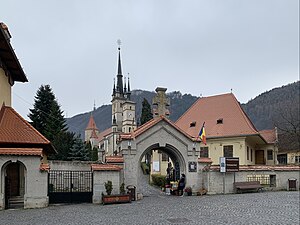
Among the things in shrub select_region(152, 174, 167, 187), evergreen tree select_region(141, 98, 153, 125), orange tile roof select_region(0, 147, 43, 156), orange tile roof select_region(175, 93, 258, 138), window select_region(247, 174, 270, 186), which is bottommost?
shrub select_region(152, 174, 167, 187)

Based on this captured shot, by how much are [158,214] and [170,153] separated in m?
9.84

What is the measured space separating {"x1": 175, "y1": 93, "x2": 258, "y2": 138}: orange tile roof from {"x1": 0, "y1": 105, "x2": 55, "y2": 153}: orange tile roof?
64.6 ft

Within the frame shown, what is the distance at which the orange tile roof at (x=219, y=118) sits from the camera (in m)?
35.6

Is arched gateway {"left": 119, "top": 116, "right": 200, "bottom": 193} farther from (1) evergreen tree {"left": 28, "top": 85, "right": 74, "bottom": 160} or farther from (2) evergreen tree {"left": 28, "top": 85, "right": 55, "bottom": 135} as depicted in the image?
(2) evergreen tree {"left": 28, "top": 85, "right": 55, "bottom": 135}

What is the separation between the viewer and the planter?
62.6 ft

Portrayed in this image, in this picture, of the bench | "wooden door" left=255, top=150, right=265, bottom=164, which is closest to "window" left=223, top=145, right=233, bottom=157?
"wooden door" left=255, top=150, right=265, bottom=164

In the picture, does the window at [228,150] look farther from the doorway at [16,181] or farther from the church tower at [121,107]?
the church tower at [121,107]

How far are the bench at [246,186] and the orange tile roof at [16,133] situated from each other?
1244 cm

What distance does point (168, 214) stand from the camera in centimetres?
1497

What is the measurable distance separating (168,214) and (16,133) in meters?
10.2

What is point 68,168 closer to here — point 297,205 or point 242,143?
point 242,143

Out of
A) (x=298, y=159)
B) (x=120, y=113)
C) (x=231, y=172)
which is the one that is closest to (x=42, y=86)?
(x=231, y=172)

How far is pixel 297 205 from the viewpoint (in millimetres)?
17375

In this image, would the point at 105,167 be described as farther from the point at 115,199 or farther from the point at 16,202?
the point at 16,202
